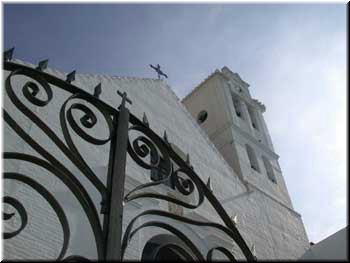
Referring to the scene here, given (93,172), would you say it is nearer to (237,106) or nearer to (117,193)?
(117,193)

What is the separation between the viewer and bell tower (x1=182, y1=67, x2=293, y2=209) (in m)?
14.5

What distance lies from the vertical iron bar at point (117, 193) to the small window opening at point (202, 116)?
583 inches

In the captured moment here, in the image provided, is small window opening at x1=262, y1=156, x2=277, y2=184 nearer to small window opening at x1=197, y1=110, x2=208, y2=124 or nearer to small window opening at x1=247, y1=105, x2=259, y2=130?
small window opening at x1=247, y1=105, x2=259, y2=130

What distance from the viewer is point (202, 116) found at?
17688mm

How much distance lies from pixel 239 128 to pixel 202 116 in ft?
7.25

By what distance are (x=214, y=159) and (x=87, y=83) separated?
475cm

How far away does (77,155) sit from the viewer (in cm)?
218

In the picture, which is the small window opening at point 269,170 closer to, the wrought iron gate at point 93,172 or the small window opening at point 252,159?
the small window opening at point 252,159

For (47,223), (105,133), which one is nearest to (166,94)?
(105,133)

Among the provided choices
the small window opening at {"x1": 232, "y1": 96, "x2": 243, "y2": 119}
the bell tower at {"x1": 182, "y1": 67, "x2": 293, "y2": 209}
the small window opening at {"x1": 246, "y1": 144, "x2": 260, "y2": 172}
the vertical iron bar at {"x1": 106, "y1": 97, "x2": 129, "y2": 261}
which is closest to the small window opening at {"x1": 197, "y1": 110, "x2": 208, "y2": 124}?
the bell tower at {"x1": 182, "y1": 67, "x2": 293, "y2": 209}

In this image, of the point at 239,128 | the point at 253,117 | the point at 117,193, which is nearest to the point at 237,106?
the point at 253,117

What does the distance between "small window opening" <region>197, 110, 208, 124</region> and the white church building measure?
5 centimetres

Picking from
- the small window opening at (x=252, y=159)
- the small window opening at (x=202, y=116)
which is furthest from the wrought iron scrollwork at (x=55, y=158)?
the small window opening at (x=202, y=116)

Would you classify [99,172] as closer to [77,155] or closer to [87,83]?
[87,83]
